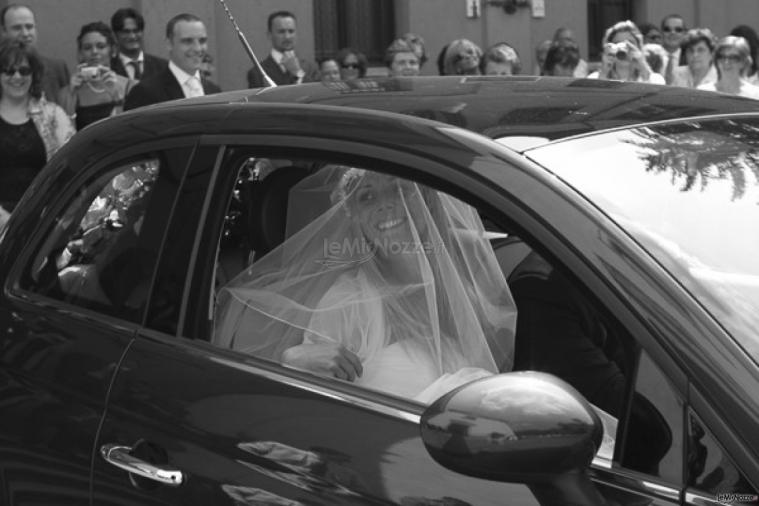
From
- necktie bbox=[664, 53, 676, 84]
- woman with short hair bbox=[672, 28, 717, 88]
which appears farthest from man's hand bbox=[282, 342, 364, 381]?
necktie bbox=[664, 53, 676, 84]

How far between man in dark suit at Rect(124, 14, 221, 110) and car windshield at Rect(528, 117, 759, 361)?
5789mm

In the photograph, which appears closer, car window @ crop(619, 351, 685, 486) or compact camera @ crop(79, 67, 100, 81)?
car window @ crop(619, 351, 685, 486)

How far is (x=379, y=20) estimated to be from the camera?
15.4 meters

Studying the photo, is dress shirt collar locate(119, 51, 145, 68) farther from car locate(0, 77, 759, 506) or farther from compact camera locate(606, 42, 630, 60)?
car locate(0, 77, 759, 506)

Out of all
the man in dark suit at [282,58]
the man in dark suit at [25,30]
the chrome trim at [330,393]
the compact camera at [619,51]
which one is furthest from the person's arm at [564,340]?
the man in dark suit at [282,58]

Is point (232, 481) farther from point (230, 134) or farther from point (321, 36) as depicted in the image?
point (321, 36)

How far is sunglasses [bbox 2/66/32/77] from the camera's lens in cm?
830

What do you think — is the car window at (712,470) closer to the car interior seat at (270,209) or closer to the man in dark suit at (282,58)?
the car interior seat at (270,209)

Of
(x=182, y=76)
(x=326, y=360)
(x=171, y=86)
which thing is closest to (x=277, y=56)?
(x=182, y=76)

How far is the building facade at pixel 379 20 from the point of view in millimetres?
12305

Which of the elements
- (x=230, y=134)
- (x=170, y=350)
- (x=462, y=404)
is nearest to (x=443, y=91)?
(x=230, y=134)

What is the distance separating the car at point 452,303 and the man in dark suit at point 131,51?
23.1ft

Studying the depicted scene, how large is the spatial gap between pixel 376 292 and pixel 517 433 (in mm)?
1030

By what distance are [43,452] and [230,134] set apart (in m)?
0.76
